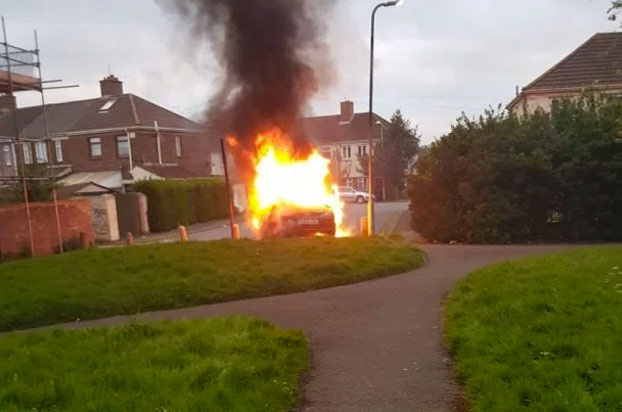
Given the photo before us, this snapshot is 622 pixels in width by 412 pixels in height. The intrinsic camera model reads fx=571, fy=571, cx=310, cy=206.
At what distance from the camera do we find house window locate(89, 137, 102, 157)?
34.1 m

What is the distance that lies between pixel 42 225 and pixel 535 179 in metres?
14.5

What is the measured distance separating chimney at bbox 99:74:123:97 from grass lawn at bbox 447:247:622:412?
35172mm

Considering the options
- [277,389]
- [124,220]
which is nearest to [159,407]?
[277,389]

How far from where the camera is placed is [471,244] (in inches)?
636

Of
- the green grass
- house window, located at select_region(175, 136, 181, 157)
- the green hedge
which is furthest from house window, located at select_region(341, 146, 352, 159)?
the green grass

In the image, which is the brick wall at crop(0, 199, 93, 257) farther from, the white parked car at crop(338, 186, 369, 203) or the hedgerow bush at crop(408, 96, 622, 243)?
the white parked car at crop(338, 186, 369, 203)

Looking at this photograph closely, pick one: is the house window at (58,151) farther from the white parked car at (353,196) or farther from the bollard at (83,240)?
the white parked car at (353,196)

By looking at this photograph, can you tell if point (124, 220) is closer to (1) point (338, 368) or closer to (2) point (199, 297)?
(2) point (199, 297)

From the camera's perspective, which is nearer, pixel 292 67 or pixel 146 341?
pixel 146 341

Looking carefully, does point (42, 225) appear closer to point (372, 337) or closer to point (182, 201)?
point (182, 201)

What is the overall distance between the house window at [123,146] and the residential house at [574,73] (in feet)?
69.6

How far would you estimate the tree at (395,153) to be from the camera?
160 ft

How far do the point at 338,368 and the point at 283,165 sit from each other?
1286 cm

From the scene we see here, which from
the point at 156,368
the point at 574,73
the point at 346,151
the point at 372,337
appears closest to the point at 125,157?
the point at 346,151
